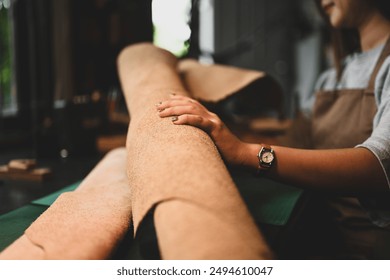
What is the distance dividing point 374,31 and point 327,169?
0.66 metres

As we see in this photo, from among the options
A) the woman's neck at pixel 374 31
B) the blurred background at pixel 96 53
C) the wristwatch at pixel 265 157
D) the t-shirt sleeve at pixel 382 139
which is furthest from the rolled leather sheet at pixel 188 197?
the woman's neck at pixel 374 31

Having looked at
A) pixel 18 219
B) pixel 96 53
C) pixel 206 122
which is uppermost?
pixel 206 122

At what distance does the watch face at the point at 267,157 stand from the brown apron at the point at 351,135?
385 millimetres

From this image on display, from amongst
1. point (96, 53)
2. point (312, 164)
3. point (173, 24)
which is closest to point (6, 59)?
point (96, 53)

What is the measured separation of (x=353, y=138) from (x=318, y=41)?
5118 millimetres

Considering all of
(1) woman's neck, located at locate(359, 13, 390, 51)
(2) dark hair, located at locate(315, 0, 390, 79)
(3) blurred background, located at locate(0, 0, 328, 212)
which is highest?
(1) woman's neck, located at locate(359, 13, 390, 51)

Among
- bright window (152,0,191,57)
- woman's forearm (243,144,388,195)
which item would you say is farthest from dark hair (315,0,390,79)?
bright window (152,0,191,57)

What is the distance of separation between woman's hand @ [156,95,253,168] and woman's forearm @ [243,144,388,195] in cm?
3

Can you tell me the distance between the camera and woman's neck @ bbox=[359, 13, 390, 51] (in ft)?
3.71

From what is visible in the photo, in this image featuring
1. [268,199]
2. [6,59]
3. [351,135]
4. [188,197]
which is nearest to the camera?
[188,197]

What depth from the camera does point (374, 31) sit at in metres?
1.15

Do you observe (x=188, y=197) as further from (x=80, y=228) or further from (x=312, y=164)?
(x=312, y=164)

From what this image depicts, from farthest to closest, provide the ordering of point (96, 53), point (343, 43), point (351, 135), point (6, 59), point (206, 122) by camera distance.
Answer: point (96, 53), point (6, 59), point (343, 43), point (351, 135), point (206, 122)

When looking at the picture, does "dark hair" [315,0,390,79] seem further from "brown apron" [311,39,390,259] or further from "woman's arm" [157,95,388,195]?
"woman's arm" [157,95,388,195]
